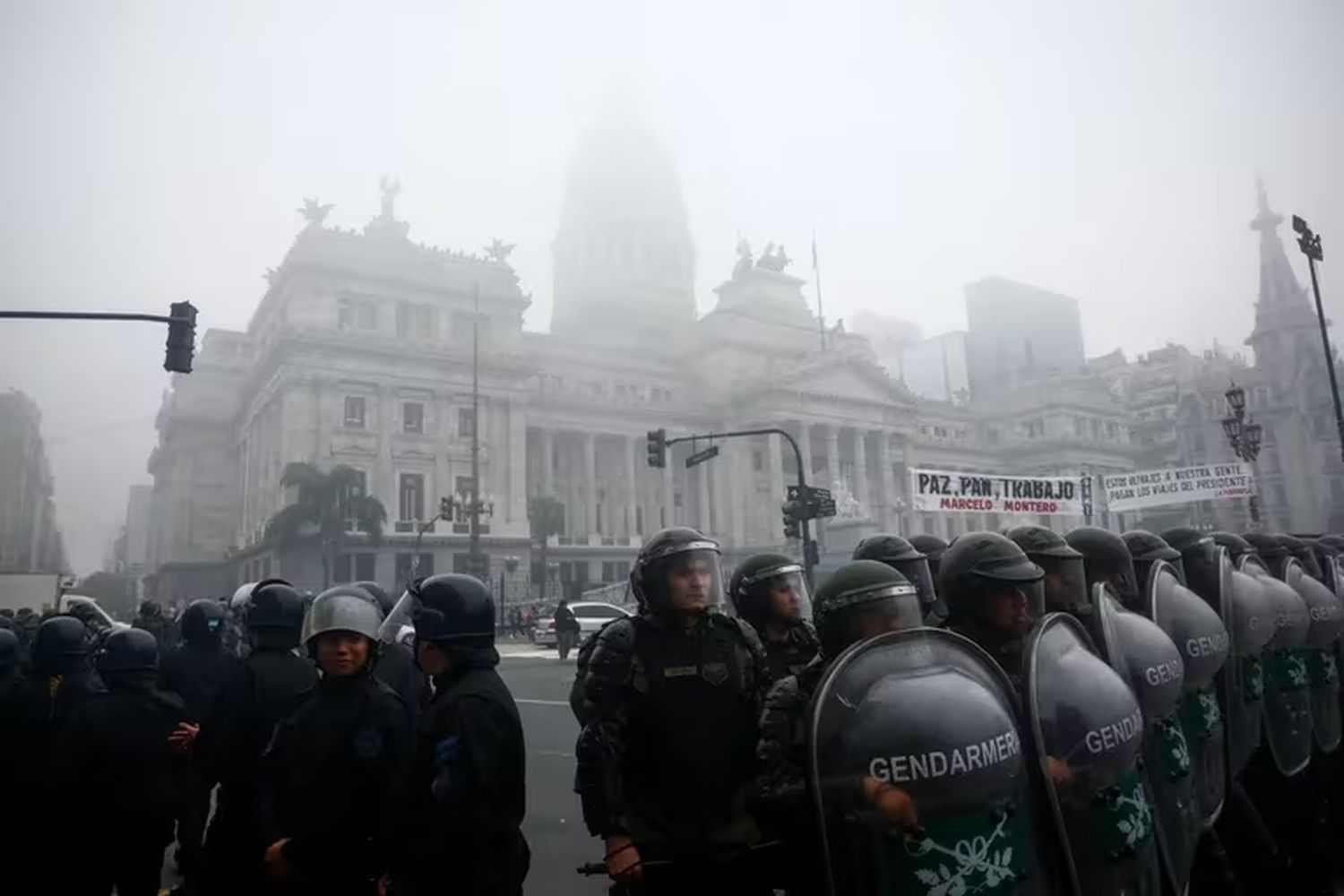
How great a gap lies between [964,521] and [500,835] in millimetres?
69745

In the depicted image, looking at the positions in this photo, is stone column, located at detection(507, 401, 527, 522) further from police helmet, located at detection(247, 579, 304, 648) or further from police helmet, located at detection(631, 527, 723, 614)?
police helmet, located at detection(631, 527, 723, 614)

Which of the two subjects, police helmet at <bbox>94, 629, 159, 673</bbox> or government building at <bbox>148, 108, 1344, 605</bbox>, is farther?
government building at <bbox>148, 108, 1344, 605</bbox>

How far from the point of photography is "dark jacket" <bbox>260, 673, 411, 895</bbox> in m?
3.48

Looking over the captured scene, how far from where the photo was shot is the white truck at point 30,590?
2281 centimetres

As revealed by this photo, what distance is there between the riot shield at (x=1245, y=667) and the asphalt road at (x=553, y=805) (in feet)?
13.4

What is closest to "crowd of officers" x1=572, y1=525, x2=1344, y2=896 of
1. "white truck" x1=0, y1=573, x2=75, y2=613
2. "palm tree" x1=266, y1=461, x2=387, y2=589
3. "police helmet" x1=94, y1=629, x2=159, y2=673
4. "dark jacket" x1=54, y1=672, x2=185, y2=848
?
"dark jacket" x1=54, y1=672, x2=185, y2=848

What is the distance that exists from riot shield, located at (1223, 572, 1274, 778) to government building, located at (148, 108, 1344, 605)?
29478 mm

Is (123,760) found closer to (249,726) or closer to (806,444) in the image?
(249,726)

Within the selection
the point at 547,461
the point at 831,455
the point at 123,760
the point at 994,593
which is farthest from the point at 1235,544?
the point at 831,455

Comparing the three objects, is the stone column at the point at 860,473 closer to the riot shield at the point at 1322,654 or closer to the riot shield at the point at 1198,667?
the riot shield at the point at 1322,654

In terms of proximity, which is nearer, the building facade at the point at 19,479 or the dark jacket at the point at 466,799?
the dark jacket at the point at 466,799

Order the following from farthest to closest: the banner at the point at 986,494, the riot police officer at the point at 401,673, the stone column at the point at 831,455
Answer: the stone column at the point at 831,455
the banner at the point at 986,494
the riot police officer at the point at 401,673

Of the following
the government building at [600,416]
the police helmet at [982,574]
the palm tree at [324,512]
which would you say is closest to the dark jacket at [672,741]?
the police helmet at [982,574]

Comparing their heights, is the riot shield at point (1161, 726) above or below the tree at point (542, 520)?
below
